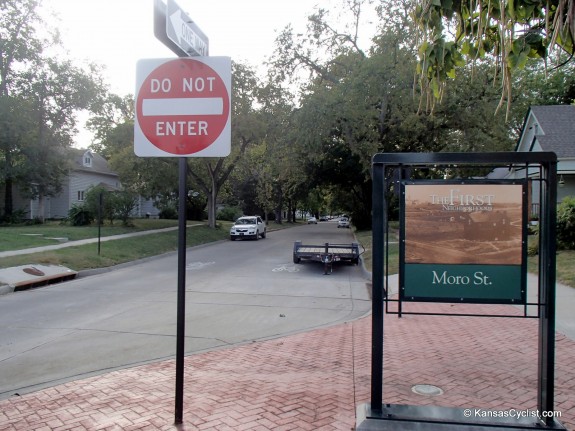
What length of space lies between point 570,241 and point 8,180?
35.1 metres

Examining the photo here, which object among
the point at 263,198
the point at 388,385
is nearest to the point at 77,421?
the point at 388,385

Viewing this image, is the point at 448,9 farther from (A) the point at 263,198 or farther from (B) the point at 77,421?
(A) the point at 263,198

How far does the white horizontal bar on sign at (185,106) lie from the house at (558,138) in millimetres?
23224

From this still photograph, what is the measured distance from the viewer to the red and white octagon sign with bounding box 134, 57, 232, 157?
12.1ft

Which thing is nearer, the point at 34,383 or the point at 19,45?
the point at 34,383

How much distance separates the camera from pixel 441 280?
3.82m

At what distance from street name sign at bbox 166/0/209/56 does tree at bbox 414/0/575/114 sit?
70.4 inches

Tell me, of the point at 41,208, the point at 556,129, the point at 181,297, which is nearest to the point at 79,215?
the point at 41,208

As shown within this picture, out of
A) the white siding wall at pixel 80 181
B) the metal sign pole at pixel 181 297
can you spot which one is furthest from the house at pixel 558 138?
the white siding wall at pixel 80 181

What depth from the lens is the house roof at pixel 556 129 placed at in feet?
82.2

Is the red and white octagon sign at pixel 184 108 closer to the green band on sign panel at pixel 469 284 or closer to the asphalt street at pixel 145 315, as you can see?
the green band on sign panel at pixel 469 284

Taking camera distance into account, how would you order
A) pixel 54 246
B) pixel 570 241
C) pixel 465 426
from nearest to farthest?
pixel 465 426
pixel 570 241
pixel 54 246

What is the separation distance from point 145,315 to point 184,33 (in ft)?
20.0

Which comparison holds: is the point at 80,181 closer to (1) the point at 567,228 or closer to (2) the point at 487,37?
(1) the point at 567,228
